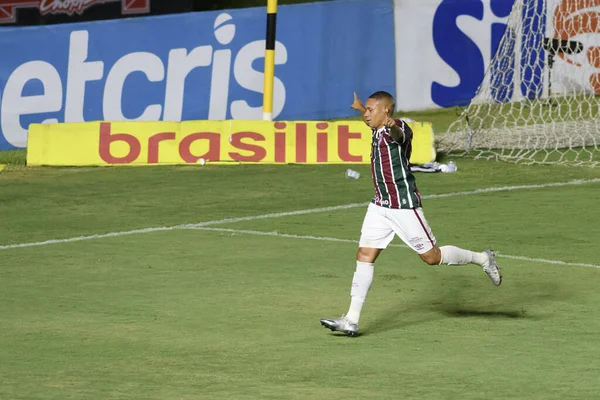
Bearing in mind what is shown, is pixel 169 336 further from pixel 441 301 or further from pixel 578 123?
pixel 578 123

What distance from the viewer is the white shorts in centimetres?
834

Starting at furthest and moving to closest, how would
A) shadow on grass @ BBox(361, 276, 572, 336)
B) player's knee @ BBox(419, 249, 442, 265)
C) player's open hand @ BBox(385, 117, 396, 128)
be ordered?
shadow on grass @ BBox(361, 276, 572, 336), player's knee @ BBox(419, 249, 442, 265), player's open hand @ BBox(385, 117, 396, 128)

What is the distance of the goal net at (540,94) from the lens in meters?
17.5

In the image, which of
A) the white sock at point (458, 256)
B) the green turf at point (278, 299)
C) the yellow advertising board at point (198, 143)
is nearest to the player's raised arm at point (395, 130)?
the white sock at point (458, 256)

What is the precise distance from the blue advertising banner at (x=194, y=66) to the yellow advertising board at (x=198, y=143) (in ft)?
3.62

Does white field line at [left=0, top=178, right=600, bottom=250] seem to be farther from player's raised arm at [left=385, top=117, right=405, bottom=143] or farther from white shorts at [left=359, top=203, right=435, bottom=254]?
player's raised arm at [left=385, top=117, right=405, bottom=143]

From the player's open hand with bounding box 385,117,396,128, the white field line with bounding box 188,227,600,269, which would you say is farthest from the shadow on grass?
the player's open hand with bounding box 385,117,396,128

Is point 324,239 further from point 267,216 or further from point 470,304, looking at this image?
point 470,304

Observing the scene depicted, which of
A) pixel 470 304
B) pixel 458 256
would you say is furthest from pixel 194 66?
pixel 458 256

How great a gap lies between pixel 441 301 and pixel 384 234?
1.33 m

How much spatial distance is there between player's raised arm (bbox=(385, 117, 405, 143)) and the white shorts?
43 centimetres

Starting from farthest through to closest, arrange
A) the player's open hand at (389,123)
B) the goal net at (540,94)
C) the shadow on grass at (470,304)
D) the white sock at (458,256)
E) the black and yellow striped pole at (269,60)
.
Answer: the goal net at (540,94), the black and yellow striped pole at (269,60), the shadow on grass at (470,304), the white sock at (458,256), the player's open hand at (389,123)

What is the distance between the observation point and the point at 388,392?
23.3 ft

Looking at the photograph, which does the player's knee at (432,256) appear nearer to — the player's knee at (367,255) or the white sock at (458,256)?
the white sock at (458,256)
